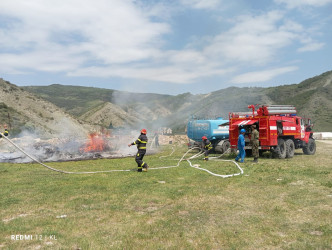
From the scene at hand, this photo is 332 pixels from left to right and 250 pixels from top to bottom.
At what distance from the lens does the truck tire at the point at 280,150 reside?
51.4 ft

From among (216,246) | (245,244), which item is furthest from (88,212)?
(245,244)

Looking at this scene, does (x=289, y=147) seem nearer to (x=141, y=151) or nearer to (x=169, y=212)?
(x=141, y=151)

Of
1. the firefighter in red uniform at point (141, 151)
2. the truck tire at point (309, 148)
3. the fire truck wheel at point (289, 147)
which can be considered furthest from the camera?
the truck tire at point (309, 148)

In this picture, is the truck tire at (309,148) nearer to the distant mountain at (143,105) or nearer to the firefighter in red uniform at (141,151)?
the distant mountain at (143,105)

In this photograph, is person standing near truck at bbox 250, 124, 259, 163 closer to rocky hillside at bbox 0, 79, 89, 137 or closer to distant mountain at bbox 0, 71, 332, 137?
distant mountain at bbox 0, 71, 332, 137

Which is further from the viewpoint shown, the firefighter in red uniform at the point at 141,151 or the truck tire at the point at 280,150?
the truck tire at the point at 280,150

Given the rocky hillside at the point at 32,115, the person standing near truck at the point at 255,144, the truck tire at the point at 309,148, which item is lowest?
the truck tire at the point at 309,148

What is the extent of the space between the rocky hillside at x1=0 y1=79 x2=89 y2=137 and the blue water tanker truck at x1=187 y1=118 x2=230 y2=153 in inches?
1185

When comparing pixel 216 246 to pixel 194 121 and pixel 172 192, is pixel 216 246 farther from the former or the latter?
pixel 194 121

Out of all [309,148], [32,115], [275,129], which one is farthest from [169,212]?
[32,115]

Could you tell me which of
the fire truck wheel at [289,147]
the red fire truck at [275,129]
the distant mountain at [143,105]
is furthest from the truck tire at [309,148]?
the distant mountain at [143,105]

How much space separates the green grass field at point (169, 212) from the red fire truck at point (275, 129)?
5115 mm

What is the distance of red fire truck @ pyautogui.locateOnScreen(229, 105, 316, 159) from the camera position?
1514 centimetres

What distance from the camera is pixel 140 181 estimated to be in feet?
31.9
